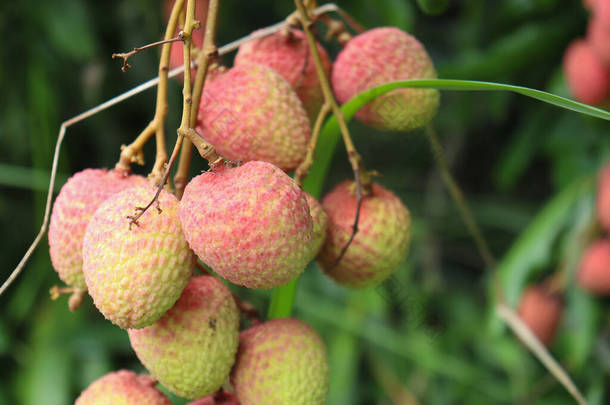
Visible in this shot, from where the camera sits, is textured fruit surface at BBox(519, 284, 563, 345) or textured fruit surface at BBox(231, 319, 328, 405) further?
textured fruit surface at BBox(519, 284, 563, 345)

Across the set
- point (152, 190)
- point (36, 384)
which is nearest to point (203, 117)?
point (152, 190)

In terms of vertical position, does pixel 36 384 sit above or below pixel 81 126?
below

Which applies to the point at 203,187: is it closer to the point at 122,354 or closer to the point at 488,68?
the point at 488,68

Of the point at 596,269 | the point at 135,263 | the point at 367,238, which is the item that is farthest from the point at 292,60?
the point at 596,269

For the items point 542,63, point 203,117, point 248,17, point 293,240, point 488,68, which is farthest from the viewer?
point 248,17

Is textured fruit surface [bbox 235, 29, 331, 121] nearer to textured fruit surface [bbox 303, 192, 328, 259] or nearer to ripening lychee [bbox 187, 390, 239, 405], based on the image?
textured fruit surface [bbox 303, 192, 328, 259]

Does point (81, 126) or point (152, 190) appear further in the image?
point (81, 126)

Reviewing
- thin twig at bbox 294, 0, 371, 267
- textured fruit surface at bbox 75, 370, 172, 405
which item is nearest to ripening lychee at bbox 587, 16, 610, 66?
thin twig at bbox 294, 0, 371, 267

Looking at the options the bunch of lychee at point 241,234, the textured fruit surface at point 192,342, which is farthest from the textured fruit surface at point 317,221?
the textured fruit surface at point 192,342
